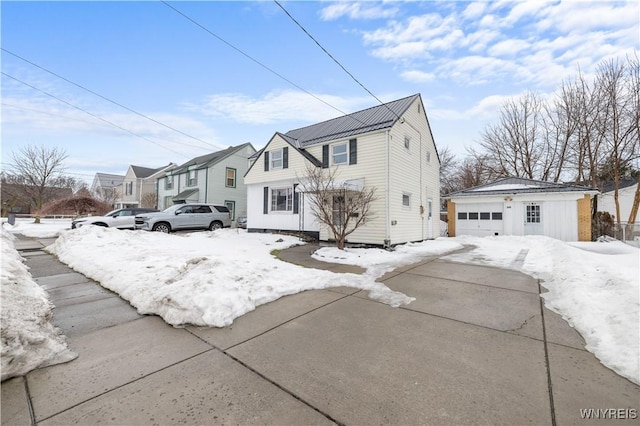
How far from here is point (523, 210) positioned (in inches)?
559

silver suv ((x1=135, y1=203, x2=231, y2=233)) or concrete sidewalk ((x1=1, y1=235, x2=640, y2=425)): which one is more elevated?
silver suv ((x1=135, y1=203, x2=231, y2=233))

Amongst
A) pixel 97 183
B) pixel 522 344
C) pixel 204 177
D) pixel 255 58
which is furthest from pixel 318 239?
pixel 97 183

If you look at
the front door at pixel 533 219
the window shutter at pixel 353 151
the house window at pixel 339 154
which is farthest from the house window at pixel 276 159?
the front door at pixel 533 219

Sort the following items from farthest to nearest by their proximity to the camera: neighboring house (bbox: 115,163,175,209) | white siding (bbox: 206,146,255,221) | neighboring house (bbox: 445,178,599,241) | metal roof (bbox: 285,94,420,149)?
neighboring house (bbox: 115,163,175,209) → white siding (bbox: 206,146,255,221) → neighboring house (bbox: 445,178,599,241) → metal roof (bbox: 285,94,420,149)

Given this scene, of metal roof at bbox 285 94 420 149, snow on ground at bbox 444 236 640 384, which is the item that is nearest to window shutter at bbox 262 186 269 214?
metal roof at bbox 285 94 420 149

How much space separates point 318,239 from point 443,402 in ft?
32.9

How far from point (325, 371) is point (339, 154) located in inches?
404

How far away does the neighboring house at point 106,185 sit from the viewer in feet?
123

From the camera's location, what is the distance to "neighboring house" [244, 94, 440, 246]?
10242 millimetres

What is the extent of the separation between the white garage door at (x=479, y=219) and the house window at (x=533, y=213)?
1240 mm

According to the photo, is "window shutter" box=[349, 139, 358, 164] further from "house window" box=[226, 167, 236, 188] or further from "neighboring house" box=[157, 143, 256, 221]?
"house window" box=[226, 167, 236, 188]

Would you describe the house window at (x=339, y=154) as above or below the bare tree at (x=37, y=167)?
below

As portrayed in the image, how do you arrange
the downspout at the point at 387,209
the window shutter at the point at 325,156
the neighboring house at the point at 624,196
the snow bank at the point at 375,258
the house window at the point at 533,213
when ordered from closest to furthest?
1. the snow bank at the point at 375,258
2. the downspout at the point at 387,209
3. the window shutter at the point at 325,156
4. the house window at the point at 533,213
5. the neighboring house at the point at 624,196

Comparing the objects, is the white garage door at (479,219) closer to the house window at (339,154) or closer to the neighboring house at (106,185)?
the house window at (339,154)
